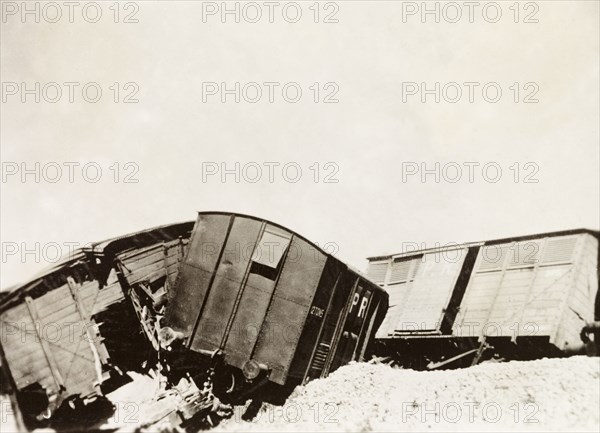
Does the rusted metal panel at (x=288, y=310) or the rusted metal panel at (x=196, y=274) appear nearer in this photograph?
the rusted metal panel at (x=288, y=310)

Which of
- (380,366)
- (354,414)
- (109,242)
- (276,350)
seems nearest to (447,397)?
(354,414)

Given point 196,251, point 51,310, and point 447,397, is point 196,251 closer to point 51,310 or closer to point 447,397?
point 51,310

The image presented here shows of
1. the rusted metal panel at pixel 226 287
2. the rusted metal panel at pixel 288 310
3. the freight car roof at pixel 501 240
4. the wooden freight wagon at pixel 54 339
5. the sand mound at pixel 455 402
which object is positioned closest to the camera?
the sand mound at pixel 455 402

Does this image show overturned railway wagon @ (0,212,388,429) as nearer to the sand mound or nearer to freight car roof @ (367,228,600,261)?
the sand mound

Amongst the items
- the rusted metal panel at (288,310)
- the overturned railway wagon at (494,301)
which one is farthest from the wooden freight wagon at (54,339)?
the overturned railway wagon at (494,301)

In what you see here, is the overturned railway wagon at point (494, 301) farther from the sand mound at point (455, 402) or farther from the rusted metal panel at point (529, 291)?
the sand mound at point (455, 402)

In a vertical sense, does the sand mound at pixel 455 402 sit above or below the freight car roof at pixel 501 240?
below
